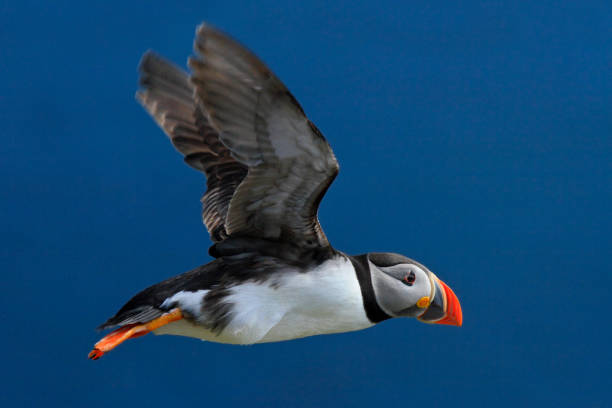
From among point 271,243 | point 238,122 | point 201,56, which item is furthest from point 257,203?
point 201,56

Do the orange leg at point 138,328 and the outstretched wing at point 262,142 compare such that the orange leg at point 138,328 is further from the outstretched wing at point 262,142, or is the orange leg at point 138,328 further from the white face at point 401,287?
the white face at point 401,287

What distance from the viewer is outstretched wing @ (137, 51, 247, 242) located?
120 inches

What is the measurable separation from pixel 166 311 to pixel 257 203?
0.39 meters

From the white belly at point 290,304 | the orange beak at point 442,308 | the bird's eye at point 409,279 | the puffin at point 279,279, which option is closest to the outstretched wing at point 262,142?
the puffin at point 279,279

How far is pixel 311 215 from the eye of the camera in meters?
2.52

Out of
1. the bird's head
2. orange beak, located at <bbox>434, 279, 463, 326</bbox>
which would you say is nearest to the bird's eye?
the bird's head

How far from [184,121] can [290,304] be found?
870 mm

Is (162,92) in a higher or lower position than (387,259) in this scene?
higher

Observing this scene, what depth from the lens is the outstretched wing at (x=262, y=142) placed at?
2.09 meters

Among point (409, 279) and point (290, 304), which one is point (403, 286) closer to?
point (409, 279)

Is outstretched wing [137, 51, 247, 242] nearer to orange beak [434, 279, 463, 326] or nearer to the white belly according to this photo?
the white belly

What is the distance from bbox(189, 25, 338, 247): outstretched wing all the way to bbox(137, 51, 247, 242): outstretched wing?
19.1 inches

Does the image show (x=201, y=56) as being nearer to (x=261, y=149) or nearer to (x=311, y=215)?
(x=261, y=149)

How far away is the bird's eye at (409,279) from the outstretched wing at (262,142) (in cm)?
26
